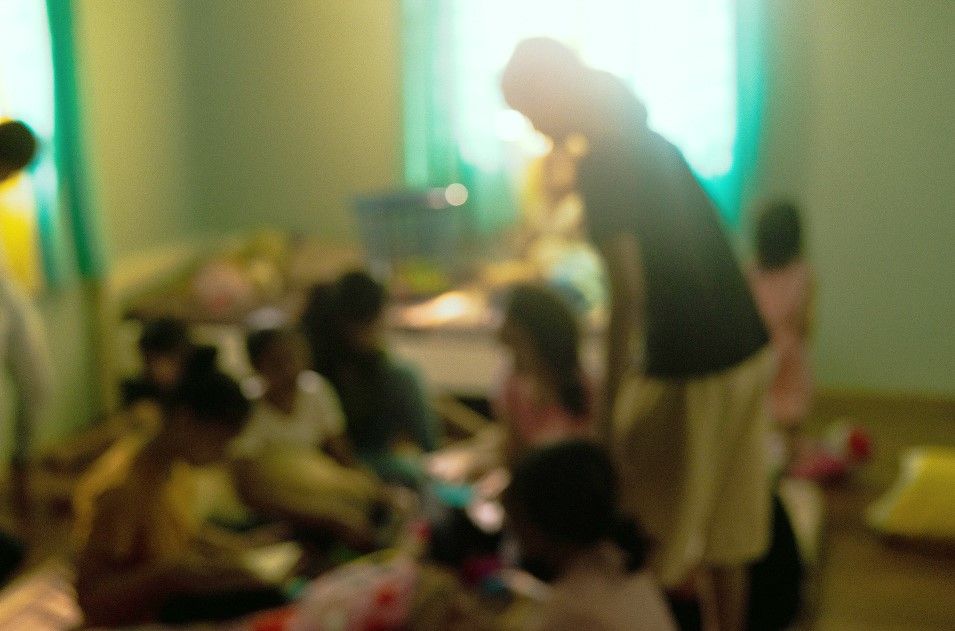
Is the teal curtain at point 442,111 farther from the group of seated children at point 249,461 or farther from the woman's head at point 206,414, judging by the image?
the woman's head at point 206,414

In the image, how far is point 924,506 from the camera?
2.34m

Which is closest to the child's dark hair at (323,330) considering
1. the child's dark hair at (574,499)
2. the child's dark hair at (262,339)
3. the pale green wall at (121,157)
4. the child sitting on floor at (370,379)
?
the child sitting on floor at (370,379)

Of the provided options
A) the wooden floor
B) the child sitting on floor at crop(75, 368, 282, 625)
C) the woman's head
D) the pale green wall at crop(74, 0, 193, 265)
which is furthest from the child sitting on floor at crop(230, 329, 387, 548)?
the pale green wall at crop(74, 0, 193, 265)

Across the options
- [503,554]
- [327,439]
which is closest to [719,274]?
[503,554]

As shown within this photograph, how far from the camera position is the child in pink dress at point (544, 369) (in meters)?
1.79

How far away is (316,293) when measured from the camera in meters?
2.19

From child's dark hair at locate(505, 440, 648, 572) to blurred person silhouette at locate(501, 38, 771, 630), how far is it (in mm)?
250

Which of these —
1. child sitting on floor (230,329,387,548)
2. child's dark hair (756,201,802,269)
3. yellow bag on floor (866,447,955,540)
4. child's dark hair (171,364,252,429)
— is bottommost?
yellow bag on floor (866,447,955,540)

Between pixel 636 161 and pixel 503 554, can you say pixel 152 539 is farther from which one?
pixel 636 161

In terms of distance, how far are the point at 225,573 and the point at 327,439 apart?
→ 0.46 metres

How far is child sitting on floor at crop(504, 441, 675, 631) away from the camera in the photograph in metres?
1.30

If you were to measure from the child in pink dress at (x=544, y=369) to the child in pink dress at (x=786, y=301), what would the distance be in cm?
75

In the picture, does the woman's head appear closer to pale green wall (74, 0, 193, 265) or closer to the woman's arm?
the woman's arm

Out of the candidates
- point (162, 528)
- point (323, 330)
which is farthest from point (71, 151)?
point (162, 528)
